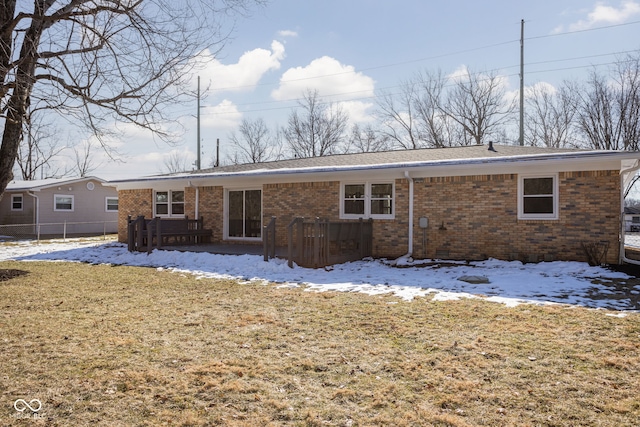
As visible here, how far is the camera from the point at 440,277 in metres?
8.95

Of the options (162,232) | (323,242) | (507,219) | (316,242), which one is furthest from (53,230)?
(507,219)

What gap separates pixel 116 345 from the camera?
4426 millimetres

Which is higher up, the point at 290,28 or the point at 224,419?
the point at 290,28

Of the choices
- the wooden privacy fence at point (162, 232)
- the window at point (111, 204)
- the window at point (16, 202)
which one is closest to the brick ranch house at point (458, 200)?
the wooden privacy fence at point (162, 232)

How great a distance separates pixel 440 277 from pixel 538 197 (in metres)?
3.65

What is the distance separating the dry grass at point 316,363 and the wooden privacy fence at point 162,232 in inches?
258

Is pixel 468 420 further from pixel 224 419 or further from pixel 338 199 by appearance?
pixel 338 199

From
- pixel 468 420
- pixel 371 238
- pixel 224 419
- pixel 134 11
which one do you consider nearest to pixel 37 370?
pixel 224 419

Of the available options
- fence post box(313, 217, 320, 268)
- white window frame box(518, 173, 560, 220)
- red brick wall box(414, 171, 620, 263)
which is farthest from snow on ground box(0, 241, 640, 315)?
white window frame box(518, 173, 560, 220)

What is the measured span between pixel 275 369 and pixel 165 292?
4347 millimetres

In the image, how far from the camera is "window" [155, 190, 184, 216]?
53.6 feet

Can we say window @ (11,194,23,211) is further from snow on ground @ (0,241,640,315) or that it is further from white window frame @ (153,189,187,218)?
snow on ground @ (0,241,640,315)

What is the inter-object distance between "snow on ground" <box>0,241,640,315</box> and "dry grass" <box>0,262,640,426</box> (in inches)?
40.0

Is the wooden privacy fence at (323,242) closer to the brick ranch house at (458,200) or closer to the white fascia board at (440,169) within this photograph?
the brick ranch house at (458,200)
